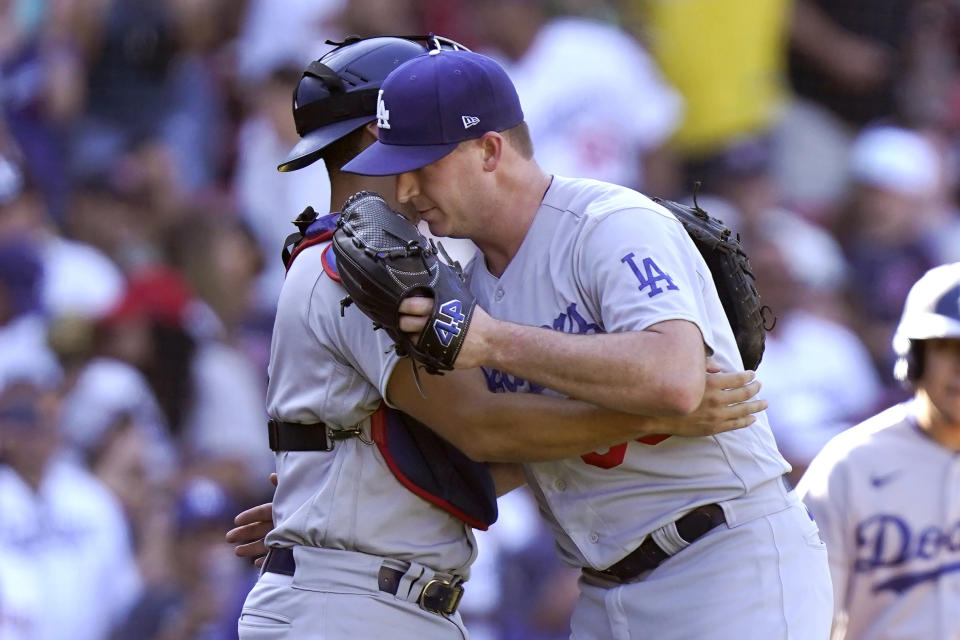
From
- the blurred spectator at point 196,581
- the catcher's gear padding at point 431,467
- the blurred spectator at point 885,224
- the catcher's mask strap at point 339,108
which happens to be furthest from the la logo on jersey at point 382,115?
the blurred spectator at point 885,224

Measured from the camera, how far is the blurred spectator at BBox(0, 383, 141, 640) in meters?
6.03

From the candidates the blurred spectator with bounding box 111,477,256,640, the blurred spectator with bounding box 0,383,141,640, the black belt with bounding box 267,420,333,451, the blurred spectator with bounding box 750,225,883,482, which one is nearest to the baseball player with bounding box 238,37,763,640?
the black belt with bounding box 267,420,333,451

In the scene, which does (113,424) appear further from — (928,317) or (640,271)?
(640,271)

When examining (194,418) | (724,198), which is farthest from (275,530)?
(724,198)

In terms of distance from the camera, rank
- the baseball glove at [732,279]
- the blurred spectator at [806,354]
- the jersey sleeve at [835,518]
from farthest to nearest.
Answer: the blurred spectator at [806,354]
the jersey sleeve at [835,518]
the baseball glove at [732,279]

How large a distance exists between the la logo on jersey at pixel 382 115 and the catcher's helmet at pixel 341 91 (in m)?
0.20

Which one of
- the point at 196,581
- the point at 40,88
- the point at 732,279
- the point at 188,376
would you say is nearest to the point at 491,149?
the point at 732,279

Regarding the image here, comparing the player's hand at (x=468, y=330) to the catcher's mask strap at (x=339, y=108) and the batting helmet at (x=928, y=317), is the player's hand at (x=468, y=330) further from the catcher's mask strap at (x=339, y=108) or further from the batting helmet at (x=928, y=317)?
the batting helmet at (x=928, y=317)

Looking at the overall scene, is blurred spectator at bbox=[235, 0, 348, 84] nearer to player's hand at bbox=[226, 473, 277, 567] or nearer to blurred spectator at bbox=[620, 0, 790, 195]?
blurred spectator at bbox=[620, 0, 790, 195]

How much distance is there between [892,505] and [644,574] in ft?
4.52

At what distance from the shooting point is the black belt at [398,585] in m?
3.26

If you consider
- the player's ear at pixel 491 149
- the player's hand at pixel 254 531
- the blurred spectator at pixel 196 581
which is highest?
the player's ear at pixel 491 149

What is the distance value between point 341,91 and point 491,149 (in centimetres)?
44

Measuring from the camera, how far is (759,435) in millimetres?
3352
